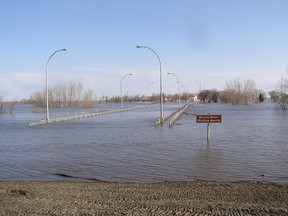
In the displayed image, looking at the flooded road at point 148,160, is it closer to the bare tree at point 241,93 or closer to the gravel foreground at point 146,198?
the gravel foreground at point 146,198

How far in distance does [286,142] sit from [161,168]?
1013 cm

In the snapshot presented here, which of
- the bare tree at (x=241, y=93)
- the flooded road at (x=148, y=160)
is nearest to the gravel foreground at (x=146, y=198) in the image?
the flooded road at (x=148, y=160)

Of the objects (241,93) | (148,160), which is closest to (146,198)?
(148,160)

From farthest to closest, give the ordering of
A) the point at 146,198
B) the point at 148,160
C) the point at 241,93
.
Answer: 1. the point at 241,93
2. the point at 148,160
3. the point at 146,198

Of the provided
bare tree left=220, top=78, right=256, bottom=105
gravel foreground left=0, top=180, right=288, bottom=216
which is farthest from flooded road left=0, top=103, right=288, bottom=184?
bare tree left=220, top=78, right=256, bottom=105

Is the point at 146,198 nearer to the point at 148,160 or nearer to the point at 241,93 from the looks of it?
the point at 148,160

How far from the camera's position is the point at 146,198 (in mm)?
7918

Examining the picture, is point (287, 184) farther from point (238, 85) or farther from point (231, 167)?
point (238, 85)

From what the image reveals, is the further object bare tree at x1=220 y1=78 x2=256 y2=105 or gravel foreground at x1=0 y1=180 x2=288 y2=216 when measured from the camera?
bare tree at x1=220 y1=78 x2=256 y2=105

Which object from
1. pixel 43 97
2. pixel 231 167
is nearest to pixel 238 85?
pixel 43 97

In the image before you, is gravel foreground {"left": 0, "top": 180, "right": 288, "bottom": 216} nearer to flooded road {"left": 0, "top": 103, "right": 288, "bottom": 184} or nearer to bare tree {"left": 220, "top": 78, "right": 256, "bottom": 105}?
flooded road {"left": 0, "top": 103, "right": 288, "bottom": 184}

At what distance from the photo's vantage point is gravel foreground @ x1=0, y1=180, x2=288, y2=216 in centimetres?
689

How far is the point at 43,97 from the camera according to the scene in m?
118

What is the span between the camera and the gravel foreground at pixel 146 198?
6.89m
